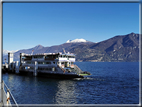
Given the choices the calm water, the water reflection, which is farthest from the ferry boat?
the water reflection

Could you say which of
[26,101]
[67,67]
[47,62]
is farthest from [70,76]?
[26,101]

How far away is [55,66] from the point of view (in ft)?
152

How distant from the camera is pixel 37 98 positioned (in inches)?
907

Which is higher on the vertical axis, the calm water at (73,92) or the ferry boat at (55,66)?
the ferry boat at (55,66)

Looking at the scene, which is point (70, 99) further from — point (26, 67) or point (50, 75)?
point (26, 67)

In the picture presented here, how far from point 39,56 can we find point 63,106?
34.6 m

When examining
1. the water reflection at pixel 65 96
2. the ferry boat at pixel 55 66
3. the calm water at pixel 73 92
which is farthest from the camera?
the ferry boat at pixel 55 66

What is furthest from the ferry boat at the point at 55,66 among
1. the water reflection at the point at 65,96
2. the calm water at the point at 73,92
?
the water reflection at the point at 65,96

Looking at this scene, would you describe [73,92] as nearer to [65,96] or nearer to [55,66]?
[65,96]

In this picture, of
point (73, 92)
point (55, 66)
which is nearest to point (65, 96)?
point (73, 92)

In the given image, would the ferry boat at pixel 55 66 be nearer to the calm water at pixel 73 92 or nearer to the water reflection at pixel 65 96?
the calm water at pixel 73 92

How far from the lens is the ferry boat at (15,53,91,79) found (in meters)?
43.6

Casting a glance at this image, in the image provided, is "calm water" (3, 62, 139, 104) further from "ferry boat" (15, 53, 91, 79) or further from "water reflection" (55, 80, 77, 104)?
"ferry boat" (15, 53, 91, 79)

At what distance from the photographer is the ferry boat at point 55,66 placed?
43562 mm
